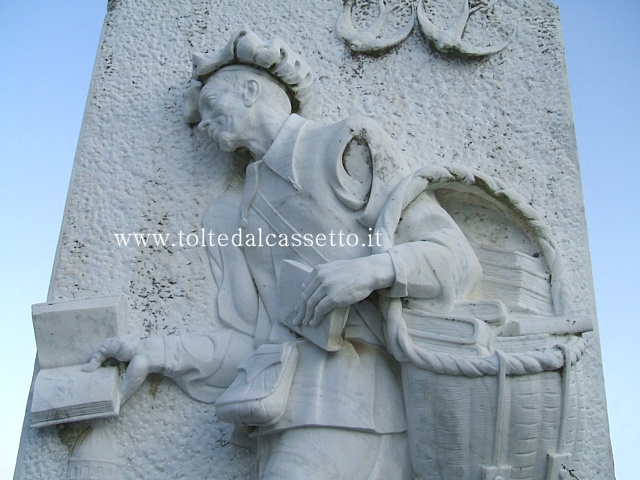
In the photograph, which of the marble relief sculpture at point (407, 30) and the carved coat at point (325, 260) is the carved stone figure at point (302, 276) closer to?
the carved coat at point (325, 260)

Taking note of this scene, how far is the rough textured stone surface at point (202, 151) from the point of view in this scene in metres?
1.90

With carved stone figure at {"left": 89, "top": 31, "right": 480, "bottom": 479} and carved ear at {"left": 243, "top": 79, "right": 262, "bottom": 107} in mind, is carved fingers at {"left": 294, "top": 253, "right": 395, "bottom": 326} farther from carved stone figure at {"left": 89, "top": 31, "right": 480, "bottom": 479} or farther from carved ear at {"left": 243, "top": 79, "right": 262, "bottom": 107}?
carved ear at {"left": 243, "top": 79, "right": 262, "bottom": 107}

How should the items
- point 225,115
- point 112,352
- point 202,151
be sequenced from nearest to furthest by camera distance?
point 112,352 → point 225,115 → point 202,151


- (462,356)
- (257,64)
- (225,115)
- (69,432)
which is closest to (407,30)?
(257,64)

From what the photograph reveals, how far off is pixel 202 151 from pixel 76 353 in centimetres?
81

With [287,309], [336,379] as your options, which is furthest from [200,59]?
[336,379]

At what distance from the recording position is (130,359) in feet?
6.19

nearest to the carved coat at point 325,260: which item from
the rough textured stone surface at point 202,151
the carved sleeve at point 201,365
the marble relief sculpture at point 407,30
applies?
the carved sleeve at point 201,365

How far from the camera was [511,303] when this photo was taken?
1.91 meters

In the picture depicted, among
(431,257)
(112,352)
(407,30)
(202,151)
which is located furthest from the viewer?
(407,30)

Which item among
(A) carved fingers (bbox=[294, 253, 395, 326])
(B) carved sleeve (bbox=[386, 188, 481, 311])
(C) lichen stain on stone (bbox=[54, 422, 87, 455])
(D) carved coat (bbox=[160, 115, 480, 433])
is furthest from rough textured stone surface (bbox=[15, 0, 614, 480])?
(A) carved fingers (bbox=[294, 253, 395, 326])

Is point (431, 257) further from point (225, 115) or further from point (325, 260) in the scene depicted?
point (225, 115)

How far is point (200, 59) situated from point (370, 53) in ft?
2.10

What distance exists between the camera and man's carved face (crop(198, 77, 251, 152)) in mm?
2117
